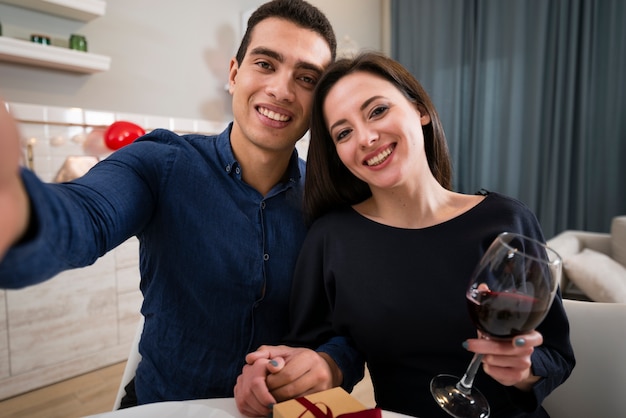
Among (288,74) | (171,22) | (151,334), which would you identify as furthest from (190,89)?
(151,334)

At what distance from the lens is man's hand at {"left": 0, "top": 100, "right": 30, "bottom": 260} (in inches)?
13.9

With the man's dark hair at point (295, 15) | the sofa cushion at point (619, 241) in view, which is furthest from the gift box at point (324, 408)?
the sofa cushion at point (619, 241)

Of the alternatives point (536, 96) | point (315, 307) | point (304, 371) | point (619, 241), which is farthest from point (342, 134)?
point (536, 96)

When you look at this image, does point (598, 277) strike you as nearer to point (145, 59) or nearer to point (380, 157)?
point (380, 157)

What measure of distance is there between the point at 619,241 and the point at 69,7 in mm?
Answer: 3757

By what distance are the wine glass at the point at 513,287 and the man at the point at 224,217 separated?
618 mm

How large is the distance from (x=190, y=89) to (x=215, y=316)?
250 cm

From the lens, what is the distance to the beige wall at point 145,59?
2.53m

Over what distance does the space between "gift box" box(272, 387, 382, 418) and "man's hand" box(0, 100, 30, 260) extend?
0.46 metres

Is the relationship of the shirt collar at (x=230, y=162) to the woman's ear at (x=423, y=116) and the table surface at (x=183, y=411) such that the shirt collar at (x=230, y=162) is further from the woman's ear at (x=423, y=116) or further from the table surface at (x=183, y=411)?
the table surface at (x=183, y=411)

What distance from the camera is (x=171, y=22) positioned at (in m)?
3.12

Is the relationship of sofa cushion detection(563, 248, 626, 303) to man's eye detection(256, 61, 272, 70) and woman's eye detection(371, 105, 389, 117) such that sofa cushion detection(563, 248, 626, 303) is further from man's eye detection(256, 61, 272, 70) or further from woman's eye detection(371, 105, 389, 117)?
man's eye detection(256, 61, 272, 70)

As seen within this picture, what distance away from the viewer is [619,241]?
298 centimetres

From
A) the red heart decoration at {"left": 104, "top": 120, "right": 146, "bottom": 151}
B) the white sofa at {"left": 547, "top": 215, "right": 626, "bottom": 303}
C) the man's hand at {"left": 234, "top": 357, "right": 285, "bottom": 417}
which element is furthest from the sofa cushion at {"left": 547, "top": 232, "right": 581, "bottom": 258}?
the red heart decoration at {"left": 104, "top": 120, "right": 146, "bottom": 151}
